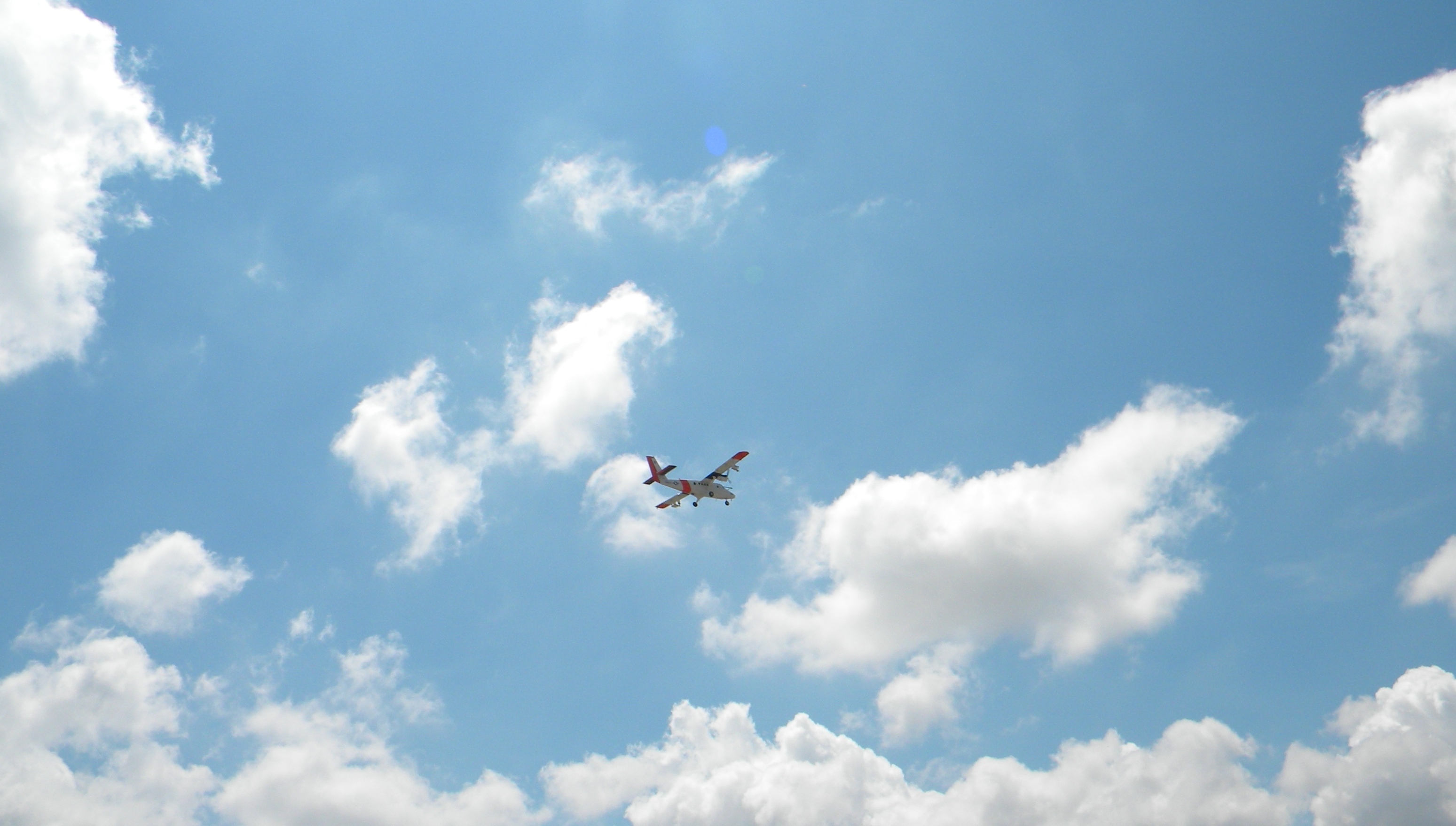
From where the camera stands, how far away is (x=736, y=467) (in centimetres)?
13488

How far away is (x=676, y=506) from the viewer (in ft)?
444

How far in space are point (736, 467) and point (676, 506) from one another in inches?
464
